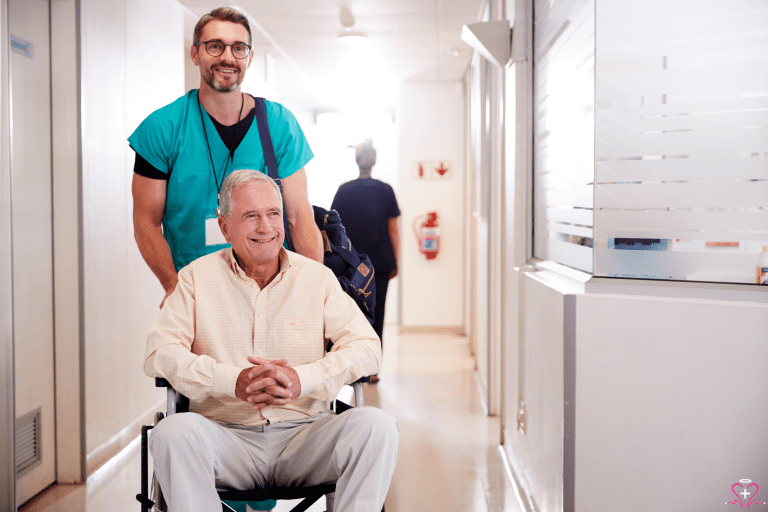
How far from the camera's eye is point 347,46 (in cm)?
479

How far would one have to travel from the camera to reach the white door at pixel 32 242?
273 centimetres

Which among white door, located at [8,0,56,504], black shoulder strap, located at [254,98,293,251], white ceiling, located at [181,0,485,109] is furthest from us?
white ceiling, located at [181,0,485,109]

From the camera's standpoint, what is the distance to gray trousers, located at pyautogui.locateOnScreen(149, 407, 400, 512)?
1.71m

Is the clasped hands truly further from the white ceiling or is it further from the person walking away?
the person walking away

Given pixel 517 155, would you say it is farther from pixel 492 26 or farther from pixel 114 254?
pixel 114 254

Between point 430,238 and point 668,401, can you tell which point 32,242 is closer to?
point 668,401

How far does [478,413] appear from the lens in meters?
4.29

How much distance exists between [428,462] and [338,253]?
1.31m

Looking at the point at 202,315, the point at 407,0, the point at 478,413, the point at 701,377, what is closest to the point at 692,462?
the point at 701,377

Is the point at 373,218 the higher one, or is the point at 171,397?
the point at 373,218

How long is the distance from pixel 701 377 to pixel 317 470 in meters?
1.08

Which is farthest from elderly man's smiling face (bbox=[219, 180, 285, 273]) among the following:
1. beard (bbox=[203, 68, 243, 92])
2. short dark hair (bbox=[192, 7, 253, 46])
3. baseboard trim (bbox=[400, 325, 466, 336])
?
baseboard trim (bbox=[400, 325, 466, 336])

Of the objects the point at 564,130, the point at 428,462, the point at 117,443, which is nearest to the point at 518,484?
the point at 428,462

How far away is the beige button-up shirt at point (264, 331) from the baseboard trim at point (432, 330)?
507cm
